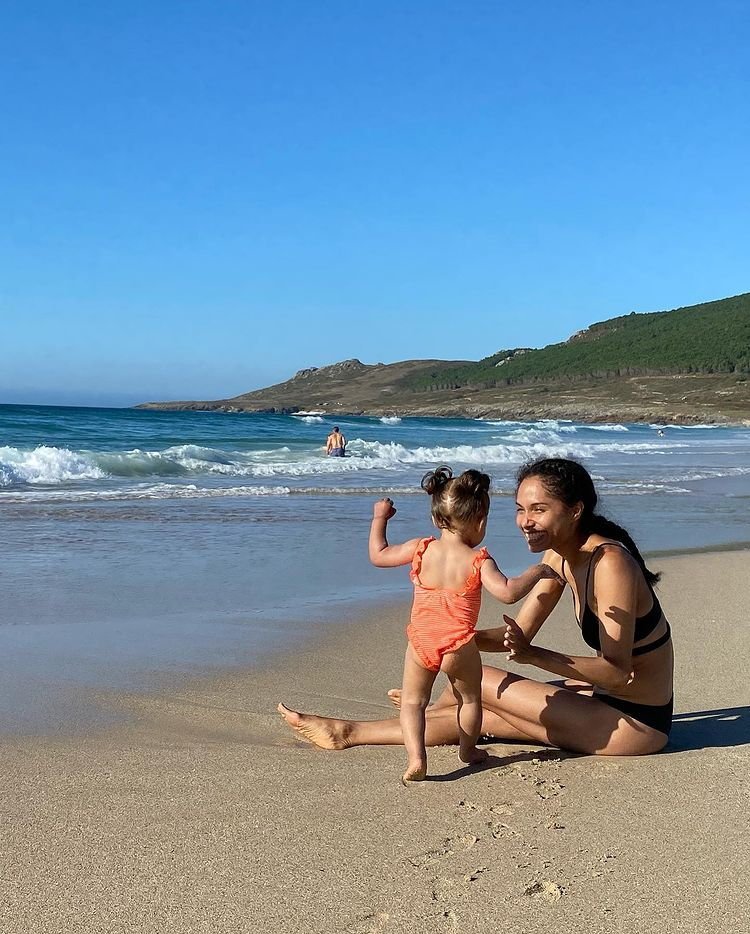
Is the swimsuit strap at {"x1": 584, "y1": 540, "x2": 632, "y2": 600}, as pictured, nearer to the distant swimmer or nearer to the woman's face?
the woman's face

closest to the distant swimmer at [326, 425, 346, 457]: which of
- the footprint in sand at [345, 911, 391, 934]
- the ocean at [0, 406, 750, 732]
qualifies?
the ocean at [0, 406, 750, 732]

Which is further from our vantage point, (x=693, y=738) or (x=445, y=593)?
(x=693, y=738)

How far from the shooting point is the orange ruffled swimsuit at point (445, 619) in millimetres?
3834

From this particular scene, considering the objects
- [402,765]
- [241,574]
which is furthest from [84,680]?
[241,574]

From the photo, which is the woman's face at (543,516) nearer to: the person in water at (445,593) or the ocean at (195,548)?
the person in water at (445,593)

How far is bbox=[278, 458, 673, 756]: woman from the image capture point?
12.7 ft

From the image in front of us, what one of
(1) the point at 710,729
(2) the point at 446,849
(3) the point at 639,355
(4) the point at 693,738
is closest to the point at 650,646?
(4) the point at 693,738

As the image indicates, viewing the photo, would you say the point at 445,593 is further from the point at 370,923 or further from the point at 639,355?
the point at 639,355

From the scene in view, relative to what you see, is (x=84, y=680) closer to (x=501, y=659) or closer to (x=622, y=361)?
(x=501, y=659)

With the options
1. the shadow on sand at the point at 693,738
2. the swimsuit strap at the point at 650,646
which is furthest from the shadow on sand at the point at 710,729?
the swimsuit strap at the point at 650,646

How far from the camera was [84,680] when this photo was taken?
518 centimetres

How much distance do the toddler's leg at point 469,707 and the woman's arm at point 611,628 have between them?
222mm

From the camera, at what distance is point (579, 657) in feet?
12.7

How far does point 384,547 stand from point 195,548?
6.25 metres
